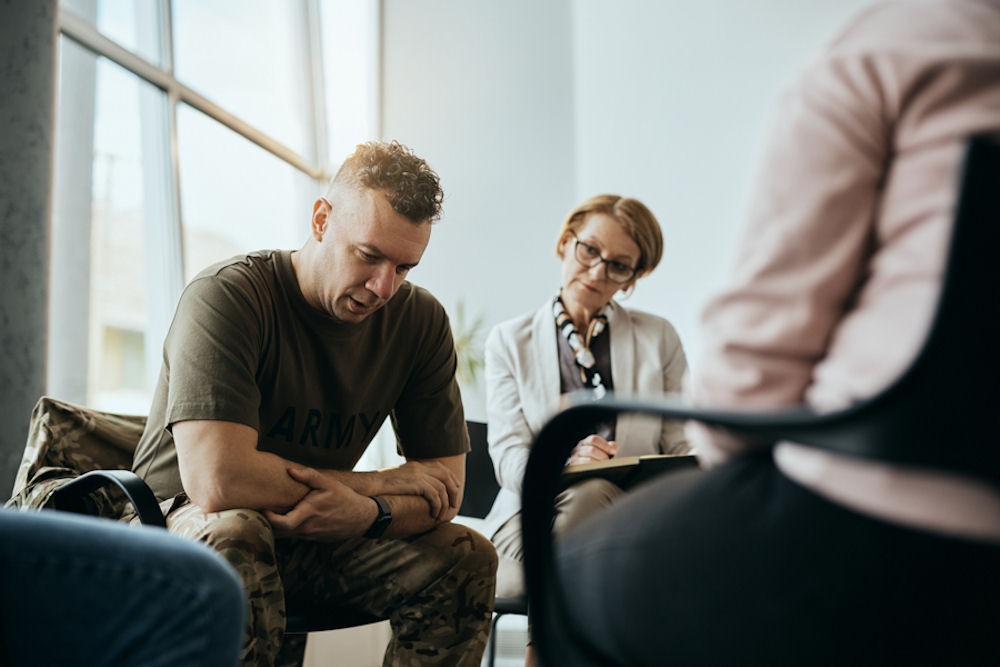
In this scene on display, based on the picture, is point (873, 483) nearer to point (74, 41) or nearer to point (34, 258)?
point (34, 258)

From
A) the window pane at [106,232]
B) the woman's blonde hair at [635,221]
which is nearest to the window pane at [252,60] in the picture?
the window pane at [106,232]

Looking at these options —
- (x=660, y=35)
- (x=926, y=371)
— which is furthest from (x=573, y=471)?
(x=660, y=35)

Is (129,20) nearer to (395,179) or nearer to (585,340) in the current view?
(395,179)

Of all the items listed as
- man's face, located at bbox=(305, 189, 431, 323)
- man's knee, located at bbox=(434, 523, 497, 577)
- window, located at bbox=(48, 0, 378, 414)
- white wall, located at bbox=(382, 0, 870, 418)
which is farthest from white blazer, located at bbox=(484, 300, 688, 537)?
window, located at bbox=(48, 0, 378, 414)

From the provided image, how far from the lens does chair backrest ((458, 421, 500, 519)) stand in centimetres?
262

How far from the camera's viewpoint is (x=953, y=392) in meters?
0.54

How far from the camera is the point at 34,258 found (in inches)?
67.2

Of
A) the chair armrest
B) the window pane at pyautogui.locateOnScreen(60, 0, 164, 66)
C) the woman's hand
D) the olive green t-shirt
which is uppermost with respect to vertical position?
the window pane at pyautogui.locateOnScreen(60, 0, 164, 66)

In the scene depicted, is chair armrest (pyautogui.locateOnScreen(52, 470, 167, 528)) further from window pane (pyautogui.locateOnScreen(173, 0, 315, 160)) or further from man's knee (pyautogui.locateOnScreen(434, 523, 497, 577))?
window pane (pyautogui.locateOnScreen(173, 0, 315, 160))

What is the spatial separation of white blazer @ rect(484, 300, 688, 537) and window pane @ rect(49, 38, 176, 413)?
1.27 m

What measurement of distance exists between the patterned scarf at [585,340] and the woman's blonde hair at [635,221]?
18 centimetres

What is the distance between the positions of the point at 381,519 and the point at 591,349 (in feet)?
3.78

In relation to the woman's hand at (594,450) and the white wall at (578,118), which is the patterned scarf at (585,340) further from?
the white wall at (578,118)

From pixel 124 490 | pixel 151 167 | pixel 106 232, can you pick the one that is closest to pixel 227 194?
pixel 151 167
